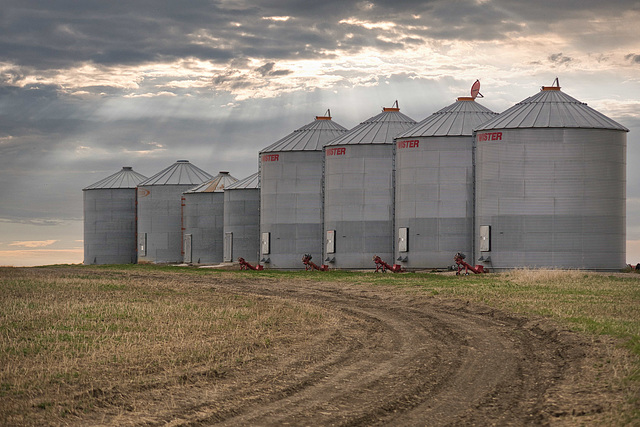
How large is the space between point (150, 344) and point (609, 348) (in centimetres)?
1137

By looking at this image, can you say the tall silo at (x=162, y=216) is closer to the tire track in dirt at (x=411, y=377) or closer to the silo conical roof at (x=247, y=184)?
the silo conical roof at (x=247, y=184)

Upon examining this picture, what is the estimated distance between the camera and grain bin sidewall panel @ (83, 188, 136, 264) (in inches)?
3435

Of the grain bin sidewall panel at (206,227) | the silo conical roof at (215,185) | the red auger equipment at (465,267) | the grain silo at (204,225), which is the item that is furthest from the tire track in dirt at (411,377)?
the silo conical roof at (215,185)

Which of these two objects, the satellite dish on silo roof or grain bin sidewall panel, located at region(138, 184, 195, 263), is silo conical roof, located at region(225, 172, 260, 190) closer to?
grain bin sidewall panel, located at region(138, 184, 195, 263)

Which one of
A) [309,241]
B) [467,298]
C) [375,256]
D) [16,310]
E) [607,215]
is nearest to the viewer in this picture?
[16,310]

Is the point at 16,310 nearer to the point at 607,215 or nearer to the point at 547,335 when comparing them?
the point at 547,335

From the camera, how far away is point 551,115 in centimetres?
5250

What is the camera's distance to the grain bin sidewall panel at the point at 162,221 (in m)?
82.0

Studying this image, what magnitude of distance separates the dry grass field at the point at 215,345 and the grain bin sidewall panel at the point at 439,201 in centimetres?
1465

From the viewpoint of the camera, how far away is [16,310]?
92.3 ft

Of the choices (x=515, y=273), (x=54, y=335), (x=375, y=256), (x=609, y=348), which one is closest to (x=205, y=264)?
(x=375, y=256)

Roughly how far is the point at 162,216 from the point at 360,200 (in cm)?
3029

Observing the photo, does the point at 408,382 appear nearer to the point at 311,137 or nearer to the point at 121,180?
the point at 311,137

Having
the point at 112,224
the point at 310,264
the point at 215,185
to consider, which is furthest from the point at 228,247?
the point at 112,224
